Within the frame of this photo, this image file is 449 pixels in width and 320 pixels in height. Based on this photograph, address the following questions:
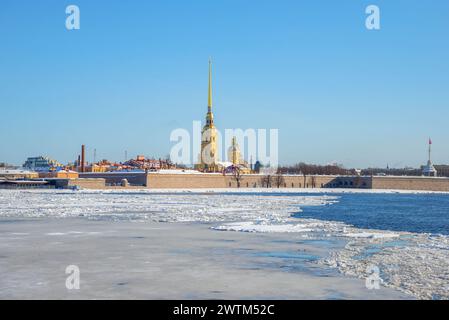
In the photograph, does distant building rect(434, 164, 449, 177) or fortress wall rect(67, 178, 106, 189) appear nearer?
A: fortress wall rect(67, 178, 106, 189)

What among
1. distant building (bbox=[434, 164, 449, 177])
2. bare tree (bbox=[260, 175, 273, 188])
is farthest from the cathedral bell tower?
distant building (bbox=[434, 164, 449, 177])

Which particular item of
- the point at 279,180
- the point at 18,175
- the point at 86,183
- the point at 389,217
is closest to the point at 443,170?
the point at 279,180

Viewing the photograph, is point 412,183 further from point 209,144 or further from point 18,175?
point 18,175

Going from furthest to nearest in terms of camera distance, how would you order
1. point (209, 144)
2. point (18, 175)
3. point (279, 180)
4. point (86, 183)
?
point (209, 144) < point (279, 180) < point (18, 175) < point (86, 183)

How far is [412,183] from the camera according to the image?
9694cm

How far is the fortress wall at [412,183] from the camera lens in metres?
96.4

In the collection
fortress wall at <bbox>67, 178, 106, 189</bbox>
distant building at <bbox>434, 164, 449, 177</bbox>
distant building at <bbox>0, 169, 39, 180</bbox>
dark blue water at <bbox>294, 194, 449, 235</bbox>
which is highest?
distant building at <bbox>434, 164, 449, 177</bbox>

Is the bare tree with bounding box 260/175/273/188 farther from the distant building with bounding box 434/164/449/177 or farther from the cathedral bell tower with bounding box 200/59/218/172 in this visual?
the distant building with bounding box 434/164/449/177

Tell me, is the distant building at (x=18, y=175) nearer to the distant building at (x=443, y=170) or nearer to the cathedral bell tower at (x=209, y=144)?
the cathedral bell tower at (x=209, y=144)

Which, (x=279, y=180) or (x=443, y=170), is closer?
(x=279, y=180)

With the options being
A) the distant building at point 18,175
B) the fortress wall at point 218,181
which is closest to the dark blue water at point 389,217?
the fortress wall at point 218,181

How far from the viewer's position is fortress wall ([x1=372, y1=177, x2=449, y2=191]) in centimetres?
9638

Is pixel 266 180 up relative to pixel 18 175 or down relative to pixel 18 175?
down

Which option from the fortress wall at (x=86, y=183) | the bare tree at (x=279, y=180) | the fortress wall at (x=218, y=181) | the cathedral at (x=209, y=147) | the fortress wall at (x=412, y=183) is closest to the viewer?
the fortress wall at (x=86, y=183)
